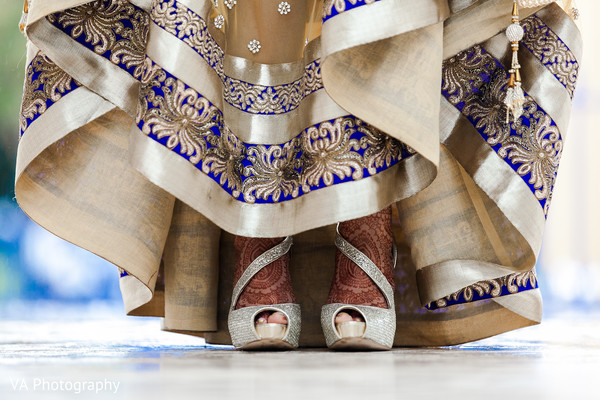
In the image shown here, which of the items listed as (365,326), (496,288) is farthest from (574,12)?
(365,326)

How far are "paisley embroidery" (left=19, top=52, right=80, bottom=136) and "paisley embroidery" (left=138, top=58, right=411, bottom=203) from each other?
0.13 meters

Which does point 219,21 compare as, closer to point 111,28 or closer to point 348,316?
point 111,28

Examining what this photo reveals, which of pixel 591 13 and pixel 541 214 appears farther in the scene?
pixel 591 13

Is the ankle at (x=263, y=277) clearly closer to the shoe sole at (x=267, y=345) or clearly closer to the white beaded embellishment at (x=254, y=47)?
the shoe sole at (x=267, y=345)

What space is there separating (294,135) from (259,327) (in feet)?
0.76

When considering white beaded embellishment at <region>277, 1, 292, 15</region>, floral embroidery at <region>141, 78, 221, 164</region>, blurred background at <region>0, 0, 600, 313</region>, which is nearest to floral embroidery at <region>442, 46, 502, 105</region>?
white beaded embellishment at <region>277, 1, 292, 15</region>

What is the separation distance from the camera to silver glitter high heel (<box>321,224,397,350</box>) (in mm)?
826

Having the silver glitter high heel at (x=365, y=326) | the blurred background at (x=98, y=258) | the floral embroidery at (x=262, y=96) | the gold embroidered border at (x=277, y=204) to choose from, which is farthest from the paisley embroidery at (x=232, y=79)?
the blurred background at (x=98, y=258)

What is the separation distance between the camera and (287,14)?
36.2 inches

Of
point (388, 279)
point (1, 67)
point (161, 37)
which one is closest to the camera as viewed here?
point (161, 37)

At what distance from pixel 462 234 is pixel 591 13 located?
250 centimetres

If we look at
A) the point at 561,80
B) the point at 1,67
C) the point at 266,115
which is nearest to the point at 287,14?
the point at 266,115

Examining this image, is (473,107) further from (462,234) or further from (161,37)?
(161,37)

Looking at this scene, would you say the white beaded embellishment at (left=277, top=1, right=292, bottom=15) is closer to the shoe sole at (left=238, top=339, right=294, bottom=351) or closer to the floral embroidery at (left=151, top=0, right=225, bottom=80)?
the floral embroidery at (left=151, top=0, right=225, bottom=80)
